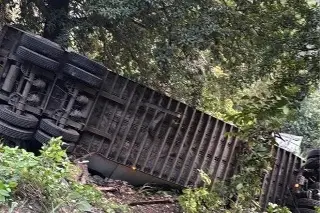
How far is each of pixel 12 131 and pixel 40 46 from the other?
4.34ft

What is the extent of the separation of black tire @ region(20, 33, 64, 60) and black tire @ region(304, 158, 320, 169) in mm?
5138

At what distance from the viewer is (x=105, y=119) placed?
7039 mm

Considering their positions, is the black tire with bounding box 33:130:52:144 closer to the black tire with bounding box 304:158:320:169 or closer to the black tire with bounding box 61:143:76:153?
the black tire with bounding box 61:143:76:153

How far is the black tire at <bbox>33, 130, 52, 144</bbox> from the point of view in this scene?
633 centimetres

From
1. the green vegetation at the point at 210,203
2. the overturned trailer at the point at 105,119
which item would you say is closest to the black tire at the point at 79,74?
the overturned trailer at the point at 105,119

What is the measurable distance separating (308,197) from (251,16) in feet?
11.3

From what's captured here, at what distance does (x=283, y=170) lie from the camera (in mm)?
8516

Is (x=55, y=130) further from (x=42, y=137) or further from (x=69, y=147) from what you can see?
(x=69, y=147)

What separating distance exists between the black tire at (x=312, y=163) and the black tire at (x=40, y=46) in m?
5.14

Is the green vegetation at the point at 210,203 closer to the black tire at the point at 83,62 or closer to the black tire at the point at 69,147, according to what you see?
the black tire at the point at 69,147

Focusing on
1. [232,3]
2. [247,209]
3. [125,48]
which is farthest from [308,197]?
[125,48]

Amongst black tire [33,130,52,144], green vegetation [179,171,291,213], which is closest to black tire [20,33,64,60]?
black tire [33,130,52,144]

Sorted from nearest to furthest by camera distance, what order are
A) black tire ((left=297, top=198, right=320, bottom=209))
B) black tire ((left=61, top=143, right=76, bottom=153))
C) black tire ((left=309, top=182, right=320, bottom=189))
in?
1. black tire ((left=61, top=143, right=76, bottom=153))
2. black tire ((left=297, top=198, right=320, bottom=209))
3. black tire ((left=309, top=182, right=320, bottom=189))

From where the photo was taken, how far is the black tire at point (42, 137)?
633cm
